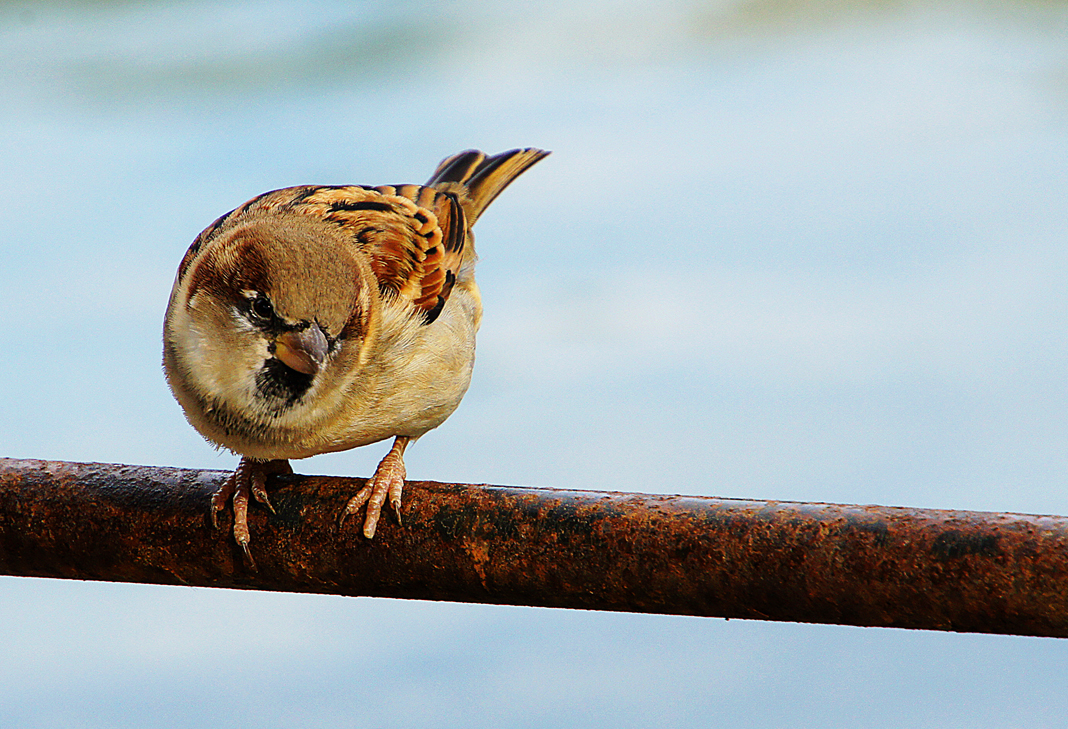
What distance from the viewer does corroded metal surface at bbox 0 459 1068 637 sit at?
48.7 inches

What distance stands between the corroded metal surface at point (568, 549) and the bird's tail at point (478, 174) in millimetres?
1470

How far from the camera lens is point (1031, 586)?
1.19 meters

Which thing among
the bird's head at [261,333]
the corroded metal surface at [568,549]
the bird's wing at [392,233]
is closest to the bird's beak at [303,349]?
the bird's head at [261,333]

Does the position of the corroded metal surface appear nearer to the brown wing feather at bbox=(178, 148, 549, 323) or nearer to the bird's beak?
the bird's beak

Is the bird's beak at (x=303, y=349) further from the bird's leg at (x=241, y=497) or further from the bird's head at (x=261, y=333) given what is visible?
the bird's leg at (x=241, y=497)

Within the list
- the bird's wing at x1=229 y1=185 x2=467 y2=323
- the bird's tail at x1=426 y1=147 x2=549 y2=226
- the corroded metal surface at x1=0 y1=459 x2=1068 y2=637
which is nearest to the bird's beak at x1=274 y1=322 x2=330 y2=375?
the corroded metal surface at x1=0 y1=459 x2=1068 y2=637

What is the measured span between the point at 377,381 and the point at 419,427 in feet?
0.68

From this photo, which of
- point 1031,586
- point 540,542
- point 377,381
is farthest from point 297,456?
point 1031,586

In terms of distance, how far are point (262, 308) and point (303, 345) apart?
10 cm

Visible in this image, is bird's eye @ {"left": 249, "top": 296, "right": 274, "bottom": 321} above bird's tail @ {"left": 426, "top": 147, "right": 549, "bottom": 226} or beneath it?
beneath

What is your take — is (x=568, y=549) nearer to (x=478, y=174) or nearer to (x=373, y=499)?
(x=373, y=499)

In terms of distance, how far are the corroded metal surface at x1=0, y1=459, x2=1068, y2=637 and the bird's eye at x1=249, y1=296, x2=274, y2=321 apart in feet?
0.96

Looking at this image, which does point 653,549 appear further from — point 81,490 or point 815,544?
point 81,490

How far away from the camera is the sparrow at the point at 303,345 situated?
6.08 feet
